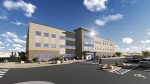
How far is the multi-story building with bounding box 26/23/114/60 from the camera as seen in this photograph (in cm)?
4590

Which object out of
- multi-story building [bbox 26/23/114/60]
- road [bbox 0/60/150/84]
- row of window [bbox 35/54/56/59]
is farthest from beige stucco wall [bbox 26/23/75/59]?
road [bbox 0/60/150/84]

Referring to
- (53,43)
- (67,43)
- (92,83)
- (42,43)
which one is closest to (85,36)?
(67,43)

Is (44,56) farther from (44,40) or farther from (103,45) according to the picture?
(103,45)

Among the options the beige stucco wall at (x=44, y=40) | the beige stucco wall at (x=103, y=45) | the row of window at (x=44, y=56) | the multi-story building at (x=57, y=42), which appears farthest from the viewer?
the beige stucco wall at (x=103, y=45)

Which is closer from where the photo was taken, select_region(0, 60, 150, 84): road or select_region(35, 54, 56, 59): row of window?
select_region(0, 60, 150, 84): road

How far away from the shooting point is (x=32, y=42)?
4556 cm

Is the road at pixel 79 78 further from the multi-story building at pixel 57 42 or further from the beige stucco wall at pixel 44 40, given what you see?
the multi-story building at pixel 57 42

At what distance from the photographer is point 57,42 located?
54.7m

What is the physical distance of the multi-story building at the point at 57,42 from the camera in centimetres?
4590

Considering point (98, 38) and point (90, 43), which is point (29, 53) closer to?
point (90, 43)

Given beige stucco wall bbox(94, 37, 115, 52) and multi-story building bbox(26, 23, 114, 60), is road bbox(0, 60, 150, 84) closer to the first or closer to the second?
multi-story building bbox(26, 23, 114, 60)

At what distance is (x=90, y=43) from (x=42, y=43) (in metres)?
26.8

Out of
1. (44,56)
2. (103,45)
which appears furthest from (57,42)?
(103,45)

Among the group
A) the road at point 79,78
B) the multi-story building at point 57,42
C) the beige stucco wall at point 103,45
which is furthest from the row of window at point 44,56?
the beige stucco wall at point 103,45
